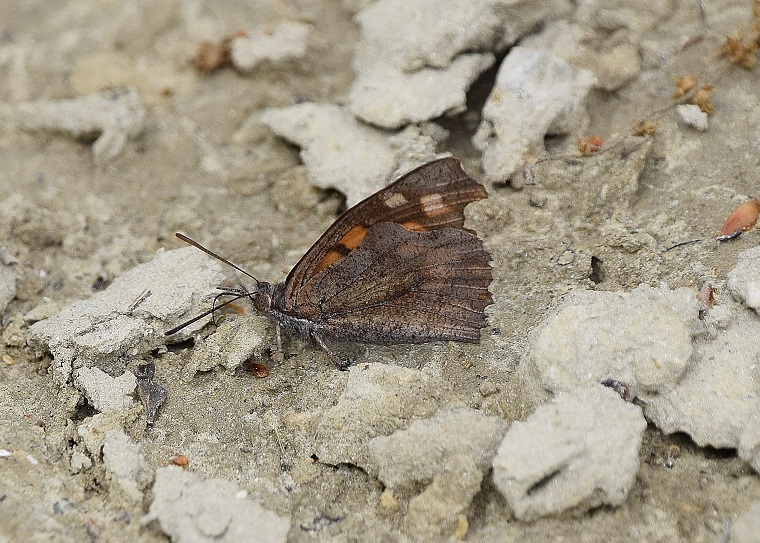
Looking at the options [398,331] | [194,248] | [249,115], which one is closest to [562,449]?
[398,331]

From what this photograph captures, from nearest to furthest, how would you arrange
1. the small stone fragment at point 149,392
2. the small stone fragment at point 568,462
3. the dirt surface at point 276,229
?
the small stone fragment at point 568,462 → the dirt surface at point 276,229 → the small stone fragment at point 149,392

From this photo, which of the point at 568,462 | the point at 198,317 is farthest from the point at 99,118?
the point at 568,462

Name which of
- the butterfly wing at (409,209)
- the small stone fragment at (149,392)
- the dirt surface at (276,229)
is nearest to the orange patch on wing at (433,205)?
the butterfly wing at (409,209)

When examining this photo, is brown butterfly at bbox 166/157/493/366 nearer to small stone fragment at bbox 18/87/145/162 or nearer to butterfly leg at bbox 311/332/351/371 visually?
butterfly leg at bbox 311/332/351/371

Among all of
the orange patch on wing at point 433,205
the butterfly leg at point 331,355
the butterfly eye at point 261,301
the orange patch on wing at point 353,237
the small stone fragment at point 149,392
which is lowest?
the butterfly leg at point 331,355

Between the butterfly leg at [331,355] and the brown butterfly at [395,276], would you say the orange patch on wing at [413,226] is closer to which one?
the brown butterfly at [395,276]

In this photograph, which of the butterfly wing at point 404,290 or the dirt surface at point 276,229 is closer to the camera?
the dirt surface at point 276,229

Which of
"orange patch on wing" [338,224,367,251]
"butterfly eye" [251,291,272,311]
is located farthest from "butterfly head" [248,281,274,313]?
"orange patch on wing" [338,224,367,251]

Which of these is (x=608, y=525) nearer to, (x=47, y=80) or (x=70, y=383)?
(x=70, y=383)
